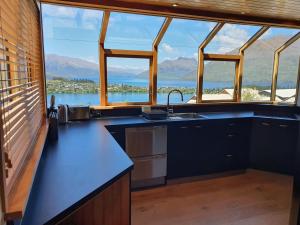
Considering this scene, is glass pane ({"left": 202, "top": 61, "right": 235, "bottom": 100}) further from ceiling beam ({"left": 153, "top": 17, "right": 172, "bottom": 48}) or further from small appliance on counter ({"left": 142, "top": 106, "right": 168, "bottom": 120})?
small appliance on counter ({"left": 142, "top": 106, "right": 168, "bottom": 120})

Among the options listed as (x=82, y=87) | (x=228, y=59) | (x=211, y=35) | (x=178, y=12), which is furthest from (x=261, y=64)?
(x=82, y=87)

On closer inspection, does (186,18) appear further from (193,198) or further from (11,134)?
(11,134)

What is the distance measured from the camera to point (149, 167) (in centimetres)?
299

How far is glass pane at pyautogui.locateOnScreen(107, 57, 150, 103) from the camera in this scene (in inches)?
132

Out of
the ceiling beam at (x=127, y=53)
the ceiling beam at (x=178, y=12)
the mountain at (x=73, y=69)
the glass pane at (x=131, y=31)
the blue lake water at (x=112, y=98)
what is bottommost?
the blue lake water at (x=112, y=98)

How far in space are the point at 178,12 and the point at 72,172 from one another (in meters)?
2.61

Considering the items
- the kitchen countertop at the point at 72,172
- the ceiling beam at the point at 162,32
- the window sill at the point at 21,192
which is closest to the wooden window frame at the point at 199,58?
the ceiling beam at the point at 162,32

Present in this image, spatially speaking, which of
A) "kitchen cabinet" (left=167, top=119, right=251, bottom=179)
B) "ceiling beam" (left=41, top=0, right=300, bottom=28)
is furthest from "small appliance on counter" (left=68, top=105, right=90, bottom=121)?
"ceiling beam" (left=41, top=0, right=300, bottom=28)

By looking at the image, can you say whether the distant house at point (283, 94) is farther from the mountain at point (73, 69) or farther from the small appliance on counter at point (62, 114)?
the small appliance on counter at point (62, 114)

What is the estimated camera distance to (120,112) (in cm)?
334

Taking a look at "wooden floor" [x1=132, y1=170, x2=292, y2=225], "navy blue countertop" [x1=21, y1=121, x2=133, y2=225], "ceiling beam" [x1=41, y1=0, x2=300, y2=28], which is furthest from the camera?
"ceiling beam" [x1=41, y1=0, x2=300, y2=28]

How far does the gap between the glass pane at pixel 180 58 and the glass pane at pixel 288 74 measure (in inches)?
67.3

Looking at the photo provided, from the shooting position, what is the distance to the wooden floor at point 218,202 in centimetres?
235

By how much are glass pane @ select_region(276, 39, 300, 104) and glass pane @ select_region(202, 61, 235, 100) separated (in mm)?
987
